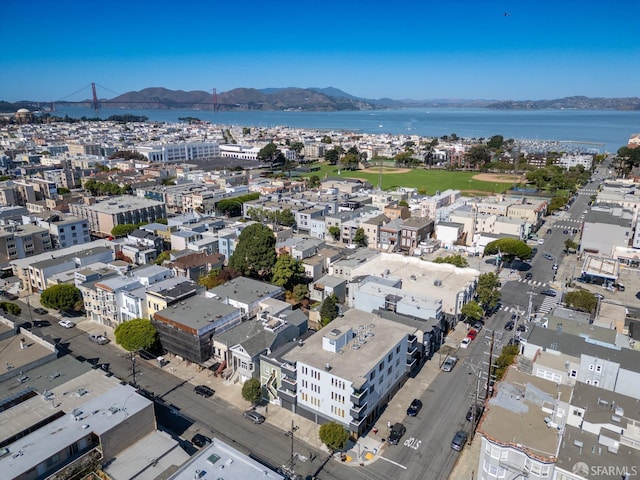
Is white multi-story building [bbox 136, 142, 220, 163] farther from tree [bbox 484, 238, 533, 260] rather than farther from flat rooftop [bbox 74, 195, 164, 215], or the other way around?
tree [bbox 484, 238, 533, 260]

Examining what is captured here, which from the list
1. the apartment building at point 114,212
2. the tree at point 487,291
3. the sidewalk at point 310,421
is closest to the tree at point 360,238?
the tree at point 487,291

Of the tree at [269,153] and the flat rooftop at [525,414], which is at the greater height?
the tree at [269,153]

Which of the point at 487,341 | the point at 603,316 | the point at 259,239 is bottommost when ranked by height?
the point at 487,341

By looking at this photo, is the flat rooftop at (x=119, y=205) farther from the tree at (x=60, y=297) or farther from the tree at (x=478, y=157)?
the tree at (x=478, y=157)

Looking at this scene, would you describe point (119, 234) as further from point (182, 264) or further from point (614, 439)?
point (614, 439)

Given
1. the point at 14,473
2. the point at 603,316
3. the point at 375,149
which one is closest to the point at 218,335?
the point at 14,473
